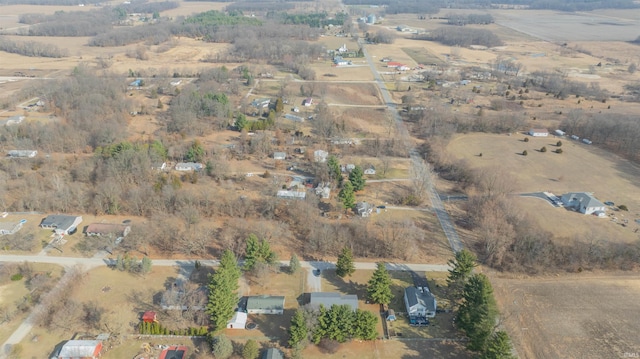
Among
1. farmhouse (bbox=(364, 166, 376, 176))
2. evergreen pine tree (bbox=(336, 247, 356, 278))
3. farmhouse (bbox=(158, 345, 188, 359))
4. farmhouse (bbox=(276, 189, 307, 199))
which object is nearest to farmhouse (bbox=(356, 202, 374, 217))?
farmhouse (bbox=(276, 189, 307, 199))

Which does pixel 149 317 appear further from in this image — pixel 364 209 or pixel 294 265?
pixel 364 209

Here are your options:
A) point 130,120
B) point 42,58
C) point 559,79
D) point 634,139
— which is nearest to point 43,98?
point 130,120

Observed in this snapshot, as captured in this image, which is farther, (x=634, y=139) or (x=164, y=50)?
(x=164, y=50)

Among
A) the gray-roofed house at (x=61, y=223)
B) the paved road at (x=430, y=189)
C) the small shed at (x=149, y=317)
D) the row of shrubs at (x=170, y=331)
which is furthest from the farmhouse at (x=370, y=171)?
the gray-roofed house at (x=61, y=223)

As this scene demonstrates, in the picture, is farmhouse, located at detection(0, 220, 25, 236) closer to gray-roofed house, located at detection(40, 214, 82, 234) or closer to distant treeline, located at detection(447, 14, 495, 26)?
gray-roofed house, located at detection(40, 214, 82, 234)

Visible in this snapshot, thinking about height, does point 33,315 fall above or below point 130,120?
below

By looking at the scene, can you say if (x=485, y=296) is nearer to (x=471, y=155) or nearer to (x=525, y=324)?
(x=525, y=324)

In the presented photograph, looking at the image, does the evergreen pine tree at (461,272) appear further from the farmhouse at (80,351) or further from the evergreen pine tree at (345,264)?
the farmhouse at (80,351)
